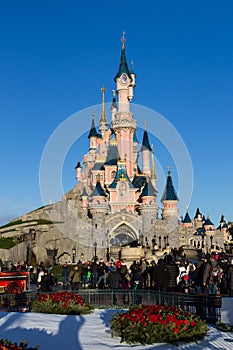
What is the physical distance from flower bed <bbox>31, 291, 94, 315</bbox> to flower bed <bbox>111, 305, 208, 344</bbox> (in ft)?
10.9

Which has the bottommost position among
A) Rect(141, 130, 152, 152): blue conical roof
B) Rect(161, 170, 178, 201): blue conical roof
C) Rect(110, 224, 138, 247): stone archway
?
Rect(110, 224, 138, 247): stone archway

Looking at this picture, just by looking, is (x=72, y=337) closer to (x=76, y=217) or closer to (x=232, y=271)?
(x=232, y=271)

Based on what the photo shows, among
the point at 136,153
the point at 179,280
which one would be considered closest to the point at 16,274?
the point at 179,280

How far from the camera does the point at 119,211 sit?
60.4 m

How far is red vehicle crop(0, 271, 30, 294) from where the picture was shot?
1708cm

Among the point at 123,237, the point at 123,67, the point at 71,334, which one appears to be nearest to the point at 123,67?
the point at 123,67

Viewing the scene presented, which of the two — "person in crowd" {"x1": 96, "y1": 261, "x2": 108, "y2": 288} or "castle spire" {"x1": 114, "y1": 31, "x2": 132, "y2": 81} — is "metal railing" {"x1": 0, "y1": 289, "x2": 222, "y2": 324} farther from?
"castle spire" {"x1": 114, "y1": 31, "x2": 132, "y2": 81}

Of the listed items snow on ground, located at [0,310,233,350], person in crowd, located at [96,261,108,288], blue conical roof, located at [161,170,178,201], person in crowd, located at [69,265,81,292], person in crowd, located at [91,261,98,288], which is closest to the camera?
snow on ground, located at [0,310,233,350]

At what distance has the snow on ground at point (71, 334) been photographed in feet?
29.3

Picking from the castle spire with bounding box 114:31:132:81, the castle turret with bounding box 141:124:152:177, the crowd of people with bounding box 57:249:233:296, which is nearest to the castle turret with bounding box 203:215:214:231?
the castle turret with bounding box 141:124:152:177

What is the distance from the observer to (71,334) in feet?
33.1

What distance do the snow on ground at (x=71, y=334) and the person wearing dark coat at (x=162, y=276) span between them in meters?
2.41

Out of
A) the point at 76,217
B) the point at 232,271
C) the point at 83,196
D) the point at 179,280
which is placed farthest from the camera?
the point at 83,196

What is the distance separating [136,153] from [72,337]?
65222 millimetres
